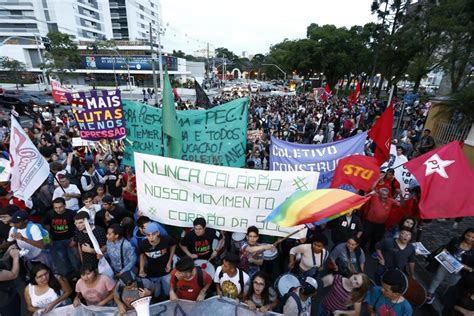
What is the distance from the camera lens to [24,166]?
414cm

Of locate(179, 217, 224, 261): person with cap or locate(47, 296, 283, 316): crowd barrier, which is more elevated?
locate(179, 217, 224, 261): person with cap

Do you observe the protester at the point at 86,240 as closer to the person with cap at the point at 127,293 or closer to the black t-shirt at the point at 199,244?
the person with cap at the point at 127,293

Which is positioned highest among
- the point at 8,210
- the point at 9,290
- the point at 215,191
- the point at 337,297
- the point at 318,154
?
the point at 318,154

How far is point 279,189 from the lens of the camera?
158 inches

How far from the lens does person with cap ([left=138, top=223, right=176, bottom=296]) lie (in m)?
3.52

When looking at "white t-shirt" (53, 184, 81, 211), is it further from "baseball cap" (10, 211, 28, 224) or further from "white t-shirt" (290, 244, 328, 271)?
"white t-shirt" (290, 244, 328, 271)

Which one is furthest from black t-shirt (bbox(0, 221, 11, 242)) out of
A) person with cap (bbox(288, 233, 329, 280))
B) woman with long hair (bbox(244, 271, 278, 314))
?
person with cap (bbox(288, 233, 329, 280))

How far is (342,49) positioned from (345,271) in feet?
140

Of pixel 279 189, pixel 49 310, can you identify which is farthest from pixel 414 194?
pixel 49 310

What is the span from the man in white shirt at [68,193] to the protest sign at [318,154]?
3.70 meters

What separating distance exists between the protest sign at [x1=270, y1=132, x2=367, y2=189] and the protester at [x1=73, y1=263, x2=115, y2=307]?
10.7 feet

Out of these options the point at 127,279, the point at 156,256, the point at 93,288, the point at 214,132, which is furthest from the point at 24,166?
the point at 214,132

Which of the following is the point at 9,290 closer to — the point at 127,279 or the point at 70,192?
the point at 127,279

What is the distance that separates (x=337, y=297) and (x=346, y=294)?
0.14m
